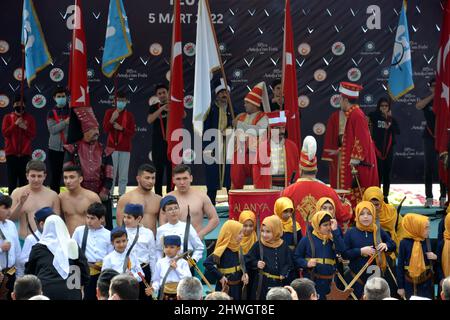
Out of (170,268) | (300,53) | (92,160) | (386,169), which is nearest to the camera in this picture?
(170,268)

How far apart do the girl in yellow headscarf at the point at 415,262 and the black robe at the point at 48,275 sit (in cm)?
285

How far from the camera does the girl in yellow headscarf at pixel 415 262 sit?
9.60 metres

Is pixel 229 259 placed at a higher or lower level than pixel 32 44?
lower

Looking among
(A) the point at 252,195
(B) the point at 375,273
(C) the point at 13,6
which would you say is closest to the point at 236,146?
(A) the point at 252,195

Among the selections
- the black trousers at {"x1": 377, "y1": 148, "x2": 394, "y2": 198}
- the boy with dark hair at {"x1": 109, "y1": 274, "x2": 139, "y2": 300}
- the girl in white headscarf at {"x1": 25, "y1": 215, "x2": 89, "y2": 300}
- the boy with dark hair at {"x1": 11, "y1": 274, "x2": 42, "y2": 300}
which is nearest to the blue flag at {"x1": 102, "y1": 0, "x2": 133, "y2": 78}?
the black trousers at {"x1": 377, "y1": 148, "x2": 394, "y2": 198}

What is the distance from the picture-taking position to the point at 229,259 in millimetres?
9609

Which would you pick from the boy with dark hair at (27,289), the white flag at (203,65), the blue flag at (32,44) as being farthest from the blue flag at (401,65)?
the boy with dark hair at (27,289)

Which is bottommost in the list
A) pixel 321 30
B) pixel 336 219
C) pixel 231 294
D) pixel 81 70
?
pixel 231 294

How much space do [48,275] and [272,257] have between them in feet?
6.71

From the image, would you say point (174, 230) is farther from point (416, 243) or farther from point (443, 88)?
point (443, 88)

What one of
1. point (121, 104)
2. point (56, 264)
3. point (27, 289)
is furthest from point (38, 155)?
point (27, 289)

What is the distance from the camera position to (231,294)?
9578 mm

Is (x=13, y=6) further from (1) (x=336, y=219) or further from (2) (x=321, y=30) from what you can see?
(1) (x=336, y=219)

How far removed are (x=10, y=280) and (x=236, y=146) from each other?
13.0 ft
